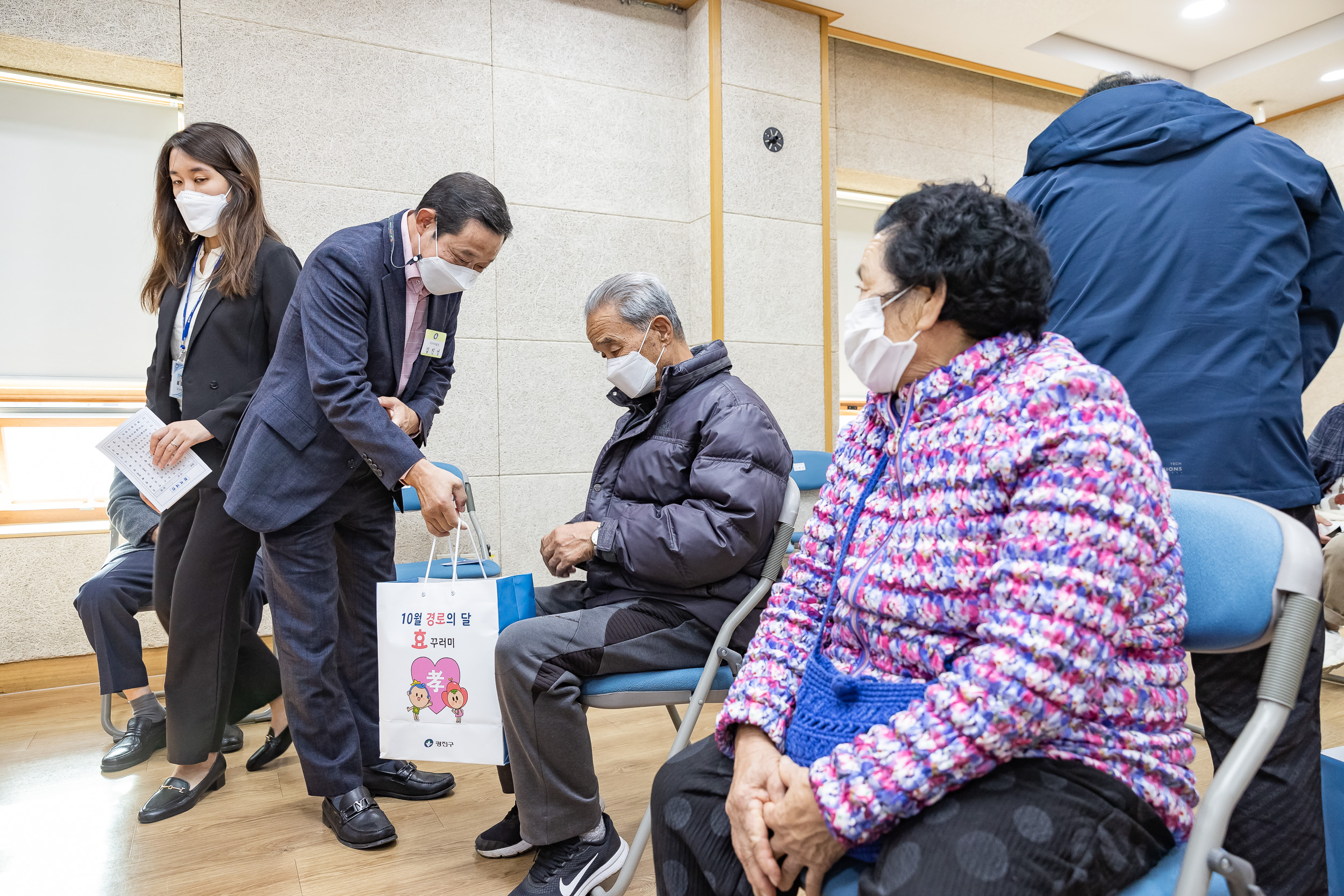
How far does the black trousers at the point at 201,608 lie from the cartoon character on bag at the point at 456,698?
825mm

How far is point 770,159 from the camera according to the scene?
161 inches

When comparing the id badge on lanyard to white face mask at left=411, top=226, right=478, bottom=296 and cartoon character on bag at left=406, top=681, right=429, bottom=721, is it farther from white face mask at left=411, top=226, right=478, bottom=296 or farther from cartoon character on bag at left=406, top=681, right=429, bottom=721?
cartoon character on bag at left=406, top=681, right=429, bottom=721

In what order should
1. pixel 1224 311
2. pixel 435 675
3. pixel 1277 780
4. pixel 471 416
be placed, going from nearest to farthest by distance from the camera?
pixel 1277 780 → pixel 1224 311 → pixel 435 675 → pixel 471 416

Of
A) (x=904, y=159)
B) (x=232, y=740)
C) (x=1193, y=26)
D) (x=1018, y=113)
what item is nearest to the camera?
(x=232, y=740)

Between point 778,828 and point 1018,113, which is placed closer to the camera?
point 778,828

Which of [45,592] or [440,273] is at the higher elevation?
[440,273]

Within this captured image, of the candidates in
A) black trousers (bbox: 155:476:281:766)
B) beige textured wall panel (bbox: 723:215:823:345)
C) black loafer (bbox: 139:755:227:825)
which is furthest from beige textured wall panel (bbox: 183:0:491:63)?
black loafer (bbox: 139:755:227:825)

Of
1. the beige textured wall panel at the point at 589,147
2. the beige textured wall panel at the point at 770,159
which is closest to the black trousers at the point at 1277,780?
the beige textured wall panel at the point at 770,159

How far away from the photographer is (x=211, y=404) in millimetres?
2232

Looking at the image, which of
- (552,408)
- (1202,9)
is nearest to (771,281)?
(552,408)

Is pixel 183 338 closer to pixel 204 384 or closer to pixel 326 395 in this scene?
pixel 204 384

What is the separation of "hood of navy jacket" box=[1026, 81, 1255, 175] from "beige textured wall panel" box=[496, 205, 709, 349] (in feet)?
7.79

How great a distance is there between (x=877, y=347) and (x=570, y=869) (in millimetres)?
1244

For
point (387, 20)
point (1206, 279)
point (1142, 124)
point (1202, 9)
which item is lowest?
point (1206, 279)
